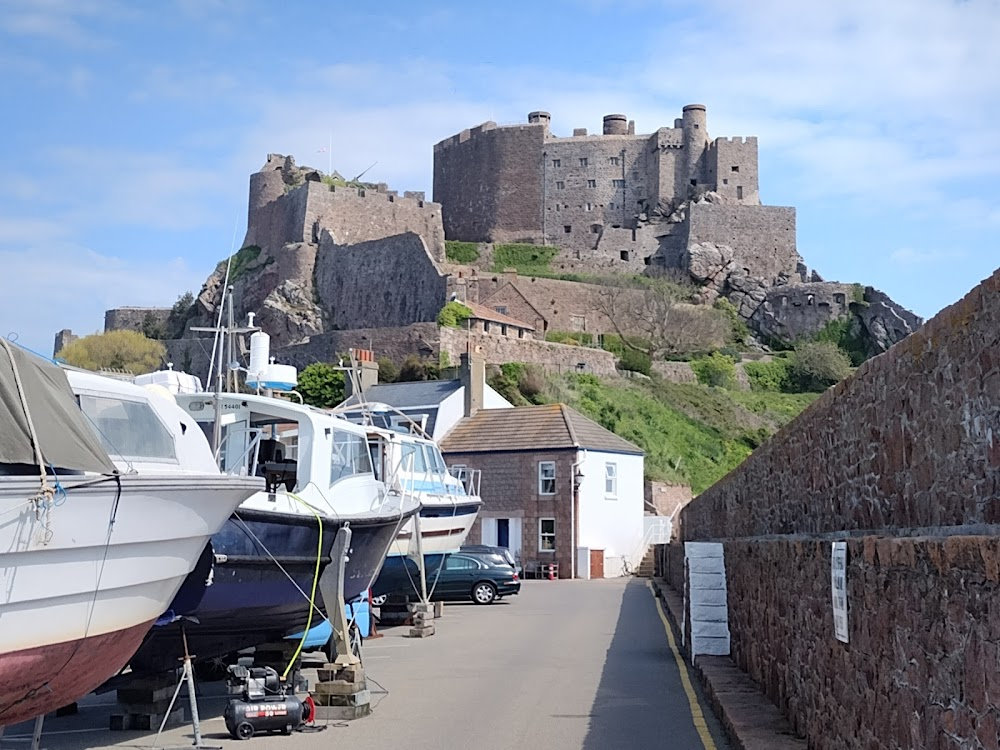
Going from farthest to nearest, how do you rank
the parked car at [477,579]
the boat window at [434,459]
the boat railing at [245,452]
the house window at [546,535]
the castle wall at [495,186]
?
the castle wall at [495,186], the house window at [546,535], the parked car at [477,579], the boat window at [434,459], the boat railing at [245,452]

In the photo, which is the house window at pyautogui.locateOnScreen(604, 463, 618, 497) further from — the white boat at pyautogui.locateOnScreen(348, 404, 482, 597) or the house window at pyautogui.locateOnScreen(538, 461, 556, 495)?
the white boat at pyautogui.locateOnScreen(348, 404, 482, 597)

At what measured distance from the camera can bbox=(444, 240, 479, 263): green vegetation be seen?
87.2 metres

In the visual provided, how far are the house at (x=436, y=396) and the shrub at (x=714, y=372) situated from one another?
26498mm

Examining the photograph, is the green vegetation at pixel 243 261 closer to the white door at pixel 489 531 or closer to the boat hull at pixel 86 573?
the white door at pixel 489 531

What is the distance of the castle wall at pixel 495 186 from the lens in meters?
94.2

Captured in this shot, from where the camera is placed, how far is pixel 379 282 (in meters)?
70.2

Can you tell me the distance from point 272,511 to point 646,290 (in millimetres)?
67452

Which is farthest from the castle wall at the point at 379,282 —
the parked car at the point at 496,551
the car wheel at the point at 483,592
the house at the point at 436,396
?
the car wheel at the point at 483,592

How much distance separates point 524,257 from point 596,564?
53009 mm

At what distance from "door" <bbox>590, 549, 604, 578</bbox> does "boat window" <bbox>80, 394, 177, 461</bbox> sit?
2925cm

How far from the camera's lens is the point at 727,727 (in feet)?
33.6

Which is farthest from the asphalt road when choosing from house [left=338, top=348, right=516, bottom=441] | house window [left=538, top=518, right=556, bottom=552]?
house [left=338, top=348, right=516, bottom=441]

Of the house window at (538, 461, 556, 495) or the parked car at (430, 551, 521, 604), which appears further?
the house window at (538, 461, 556, 495)

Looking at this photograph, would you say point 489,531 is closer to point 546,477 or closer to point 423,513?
point 546,477
